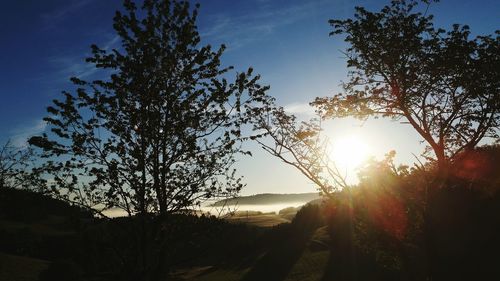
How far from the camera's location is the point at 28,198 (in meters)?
7.02

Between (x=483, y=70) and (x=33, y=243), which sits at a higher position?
(x=483, y=70)

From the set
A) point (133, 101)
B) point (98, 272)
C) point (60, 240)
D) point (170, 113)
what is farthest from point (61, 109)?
point (60, 240)

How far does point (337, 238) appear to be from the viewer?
24094 mm

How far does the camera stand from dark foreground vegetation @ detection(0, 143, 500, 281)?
25.1 feet

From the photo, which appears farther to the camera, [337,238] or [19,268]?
[19,268]

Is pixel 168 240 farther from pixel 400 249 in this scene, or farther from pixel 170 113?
pixel 400 249

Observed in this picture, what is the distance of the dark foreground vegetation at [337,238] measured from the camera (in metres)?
7.66

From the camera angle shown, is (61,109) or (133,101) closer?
(61,109)

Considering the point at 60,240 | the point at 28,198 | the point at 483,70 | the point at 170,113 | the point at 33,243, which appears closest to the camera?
the point at 28,198

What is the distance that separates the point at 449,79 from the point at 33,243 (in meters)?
18.2

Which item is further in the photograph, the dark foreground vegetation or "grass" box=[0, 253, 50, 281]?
"grass" box=[0, 253, 50, 281]

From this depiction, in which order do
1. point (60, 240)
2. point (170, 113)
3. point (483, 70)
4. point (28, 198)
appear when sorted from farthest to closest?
point (60, 240), point (483, 70), point (170, 113), point (28, 198)

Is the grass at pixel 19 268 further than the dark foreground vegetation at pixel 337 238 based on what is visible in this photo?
A: Yes

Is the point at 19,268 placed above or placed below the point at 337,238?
above
